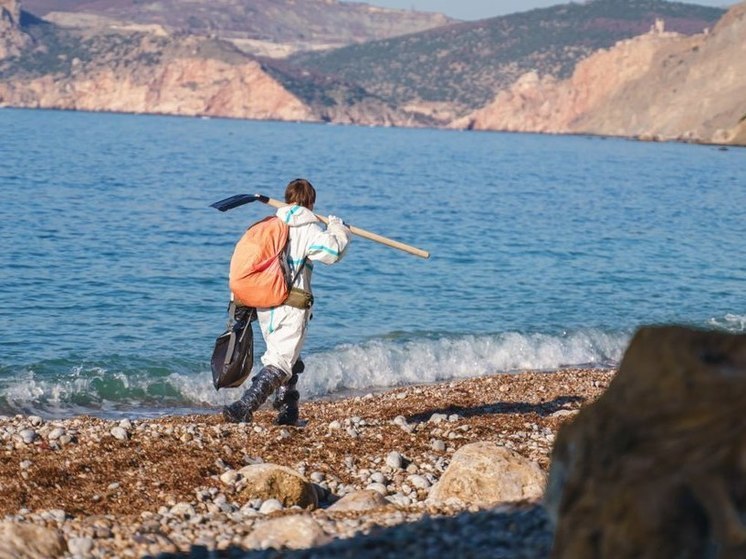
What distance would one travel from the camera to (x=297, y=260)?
29.2 ft

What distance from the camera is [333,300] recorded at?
69.5ft

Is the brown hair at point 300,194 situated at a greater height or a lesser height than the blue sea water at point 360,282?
greater

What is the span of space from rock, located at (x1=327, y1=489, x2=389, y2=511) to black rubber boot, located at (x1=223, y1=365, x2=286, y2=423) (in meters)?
2.26

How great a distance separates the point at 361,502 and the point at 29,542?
2.03 m

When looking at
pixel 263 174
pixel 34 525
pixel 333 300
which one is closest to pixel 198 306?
pixel 333 300

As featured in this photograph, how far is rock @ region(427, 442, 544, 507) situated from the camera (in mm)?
6984

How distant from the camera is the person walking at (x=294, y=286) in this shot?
880cm

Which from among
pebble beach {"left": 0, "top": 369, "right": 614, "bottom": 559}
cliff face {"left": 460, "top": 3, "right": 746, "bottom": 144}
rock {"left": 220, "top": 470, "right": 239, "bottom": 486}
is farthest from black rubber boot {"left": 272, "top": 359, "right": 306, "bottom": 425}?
cliff face {"left": 460, "top": 3, "right": 746, "bottom": 144}

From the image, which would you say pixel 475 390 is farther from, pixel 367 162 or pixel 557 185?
pixel 367 162

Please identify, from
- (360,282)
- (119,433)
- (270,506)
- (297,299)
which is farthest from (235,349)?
(360,282)

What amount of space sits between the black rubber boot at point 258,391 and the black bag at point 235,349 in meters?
0.15

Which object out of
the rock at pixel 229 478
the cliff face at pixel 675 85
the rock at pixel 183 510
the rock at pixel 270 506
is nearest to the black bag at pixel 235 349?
the rock at pixel 229 478

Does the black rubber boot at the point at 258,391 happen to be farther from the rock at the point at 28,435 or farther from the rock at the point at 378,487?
the rock at the point at 28,435

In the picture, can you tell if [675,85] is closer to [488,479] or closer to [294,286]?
[294,286]
